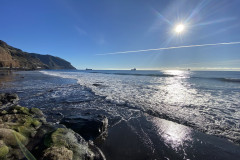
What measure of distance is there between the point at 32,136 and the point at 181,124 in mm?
7265

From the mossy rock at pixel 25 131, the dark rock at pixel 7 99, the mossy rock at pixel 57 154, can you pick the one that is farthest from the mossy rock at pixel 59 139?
the dark rock at pixel 7 99

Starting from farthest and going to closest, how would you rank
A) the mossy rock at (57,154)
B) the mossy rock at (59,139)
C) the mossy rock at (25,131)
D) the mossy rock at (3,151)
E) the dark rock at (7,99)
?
the dark rock at (7,99), the mossy rock at (25,131), the mossy rock at (59,139), the mossy rock at (57,154), the mossy rock at (3,151)

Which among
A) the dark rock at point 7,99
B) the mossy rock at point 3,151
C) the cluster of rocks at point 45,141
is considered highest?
the mossy rock at point 3,151

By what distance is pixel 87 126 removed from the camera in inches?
228

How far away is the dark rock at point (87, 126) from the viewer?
5.41 metres

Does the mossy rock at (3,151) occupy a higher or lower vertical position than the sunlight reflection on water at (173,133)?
higher

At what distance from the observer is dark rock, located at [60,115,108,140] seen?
5.41 metres

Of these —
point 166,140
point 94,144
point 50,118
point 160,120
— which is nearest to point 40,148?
point 94,144

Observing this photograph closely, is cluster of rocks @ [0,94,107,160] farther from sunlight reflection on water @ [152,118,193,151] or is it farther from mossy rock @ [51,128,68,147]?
sunlight reflection on water @ [152,118,193,151]

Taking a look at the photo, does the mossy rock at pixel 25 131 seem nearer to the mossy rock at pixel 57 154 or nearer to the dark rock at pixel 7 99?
the mossy rock at pixel 57 154

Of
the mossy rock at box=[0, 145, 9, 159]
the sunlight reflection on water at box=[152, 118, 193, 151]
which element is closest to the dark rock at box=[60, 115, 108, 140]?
the mossy rock at box=[0, 145, 9, 159]

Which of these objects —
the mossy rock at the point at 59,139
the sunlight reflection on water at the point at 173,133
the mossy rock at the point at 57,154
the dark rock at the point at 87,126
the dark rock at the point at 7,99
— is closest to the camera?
the mossy rock at the point at 57,154

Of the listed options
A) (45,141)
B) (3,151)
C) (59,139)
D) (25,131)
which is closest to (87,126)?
(59,139)

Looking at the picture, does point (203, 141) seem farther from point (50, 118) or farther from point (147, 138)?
point (50, 118)
